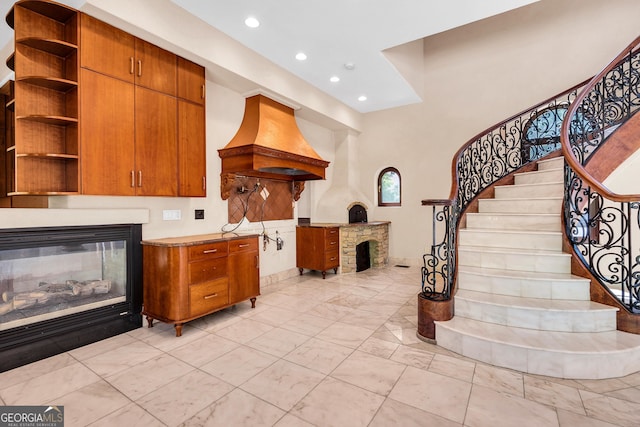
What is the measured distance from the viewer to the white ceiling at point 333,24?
3.20 metres

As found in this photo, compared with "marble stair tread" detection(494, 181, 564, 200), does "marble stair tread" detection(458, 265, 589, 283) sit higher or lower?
lower

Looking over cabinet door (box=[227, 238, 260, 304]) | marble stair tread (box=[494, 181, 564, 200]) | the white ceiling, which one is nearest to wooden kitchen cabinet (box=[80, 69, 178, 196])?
the white ceiling

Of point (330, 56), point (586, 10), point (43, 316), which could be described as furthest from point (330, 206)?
point (586, 10)

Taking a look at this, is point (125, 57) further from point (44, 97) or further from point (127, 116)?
point (44, 97)

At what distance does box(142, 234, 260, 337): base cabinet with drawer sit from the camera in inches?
117

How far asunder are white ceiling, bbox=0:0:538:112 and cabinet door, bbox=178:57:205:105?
53 centimetres

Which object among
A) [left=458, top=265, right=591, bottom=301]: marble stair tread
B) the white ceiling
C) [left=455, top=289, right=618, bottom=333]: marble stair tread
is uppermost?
the white ceiling

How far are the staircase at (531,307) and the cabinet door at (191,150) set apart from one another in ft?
9.98

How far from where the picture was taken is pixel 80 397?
2020mm

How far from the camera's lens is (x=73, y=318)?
277 cm

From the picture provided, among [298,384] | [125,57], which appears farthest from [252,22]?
[298,384]

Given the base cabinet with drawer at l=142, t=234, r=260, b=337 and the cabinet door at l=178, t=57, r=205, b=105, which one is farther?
the cabinet door at l=178, t=57, r=205, b=105

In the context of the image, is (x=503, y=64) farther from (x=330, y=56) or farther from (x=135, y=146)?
(x=135, y=146)

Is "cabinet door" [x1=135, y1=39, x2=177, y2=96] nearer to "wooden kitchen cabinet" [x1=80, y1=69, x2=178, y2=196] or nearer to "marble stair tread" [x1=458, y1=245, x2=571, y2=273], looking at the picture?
"wooden kitchen cabinet" [x1=80, y1=69, x2=178, y2=196]
